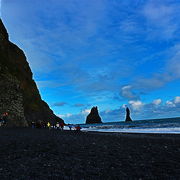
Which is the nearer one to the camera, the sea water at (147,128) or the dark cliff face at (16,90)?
the sea water at (147,128)

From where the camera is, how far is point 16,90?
155 feet

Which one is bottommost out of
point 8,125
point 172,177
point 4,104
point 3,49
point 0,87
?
point 172,177

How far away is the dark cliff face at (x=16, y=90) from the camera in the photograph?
4347 centimetres

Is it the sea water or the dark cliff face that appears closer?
the sea water

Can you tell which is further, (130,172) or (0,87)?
(0,87)

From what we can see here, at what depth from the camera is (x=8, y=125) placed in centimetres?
4141

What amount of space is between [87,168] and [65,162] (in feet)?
3.76

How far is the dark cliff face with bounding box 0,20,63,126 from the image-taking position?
43.5 meters

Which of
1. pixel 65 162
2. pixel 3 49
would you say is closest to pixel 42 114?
pixel 3 49

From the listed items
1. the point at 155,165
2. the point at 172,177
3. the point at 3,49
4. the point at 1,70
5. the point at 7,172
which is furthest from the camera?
the point at 3,49

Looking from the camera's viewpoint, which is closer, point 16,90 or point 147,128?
point 16,90

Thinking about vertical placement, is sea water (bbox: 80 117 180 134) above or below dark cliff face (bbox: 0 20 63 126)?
below

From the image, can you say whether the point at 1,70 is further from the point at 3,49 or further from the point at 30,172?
the point at 30,172

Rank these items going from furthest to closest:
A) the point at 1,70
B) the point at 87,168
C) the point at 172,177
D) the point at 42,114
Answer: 1. the point at 42,114
2. the point at 1,70
3. the point at 87,168
4. the point at 172,177
